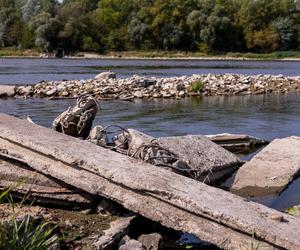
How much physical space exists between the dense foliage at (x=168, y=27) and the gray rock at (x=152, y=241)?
8392cm

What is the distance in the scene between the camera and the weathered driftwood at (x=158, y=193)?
5.00 m

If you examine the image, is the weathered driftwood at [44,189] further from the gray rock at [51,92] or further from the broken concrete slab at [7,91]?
the broken concrete slab at [7,91]

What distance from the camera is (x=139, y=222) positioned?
5.76m

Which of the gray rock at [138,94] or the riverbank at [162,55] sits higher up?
the gray rock at [138,94]

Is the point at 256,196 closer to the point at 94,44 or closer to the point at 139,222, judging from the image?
the point at 139,222

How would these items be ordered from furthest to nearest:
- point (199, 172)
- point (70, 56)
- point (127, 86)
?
point (70, 56) < point (127, 86) < point (199, 172)

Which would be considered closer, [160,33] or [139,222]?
[139,222]

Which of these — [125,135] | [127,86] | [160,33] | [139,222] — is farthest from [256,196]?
[160,33]

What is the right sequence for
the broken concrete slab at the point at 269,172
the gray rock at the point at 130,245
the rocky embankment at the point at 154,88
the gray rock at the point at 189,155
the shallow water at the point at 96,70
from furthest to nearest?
the shallow water at the point at 96,70 < the rocky embankment at the point at 154,88 < the broken concrete slab at the point at 269,172 < the gray rock at the point at 189,155 < the gray rock at the point at 130,245

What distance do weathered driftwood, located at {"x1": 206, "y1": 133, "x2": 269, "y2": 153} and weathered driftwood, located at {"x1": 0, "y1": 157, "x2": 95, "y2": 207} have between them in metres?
5.02

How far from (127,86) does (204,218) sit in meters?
19.0

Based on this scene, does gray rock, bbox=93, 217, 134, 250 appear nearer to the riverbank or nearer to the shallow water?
the shallow water

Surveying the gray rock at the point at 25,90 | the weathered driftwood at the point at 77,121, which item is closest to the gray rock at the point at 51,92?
the gray rock at the point at 25,90

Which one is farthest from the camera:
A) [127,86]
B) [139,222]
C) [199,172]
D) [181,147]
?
[127,86]
